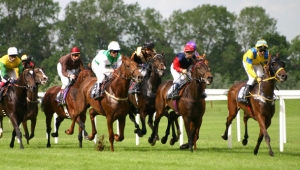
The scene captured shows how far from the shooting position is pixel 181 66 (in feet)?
52.9

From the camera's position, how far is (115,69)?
51.2 feet

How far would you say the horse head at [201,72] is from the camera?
14602 millimetres


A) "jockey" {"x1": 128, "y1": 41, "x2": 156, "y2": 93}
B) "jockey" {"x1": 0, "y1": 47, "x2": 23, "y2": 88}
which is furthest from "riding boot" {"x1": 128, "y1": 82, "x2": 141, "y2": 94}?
"jockey" {"x1": 0, "y1": 47, "x2": 23, "y2": 88}

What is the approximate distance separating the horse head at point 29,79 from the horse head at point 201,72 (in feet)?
11.9

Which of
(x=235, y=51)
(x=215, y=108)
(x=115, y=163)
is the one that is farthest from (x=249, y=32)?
(x=115, y=163)

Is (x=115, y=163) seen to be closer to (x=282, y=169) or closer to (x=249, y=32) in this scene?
(x=282, y=169)

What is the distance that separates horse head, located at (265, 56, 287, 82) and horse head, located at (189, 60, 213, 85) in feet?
3.65

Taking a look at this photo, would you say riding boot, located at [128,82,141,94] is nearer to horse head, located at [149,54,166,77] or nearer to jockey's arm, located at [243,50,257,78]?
horse head, located at [149,54,166,77]

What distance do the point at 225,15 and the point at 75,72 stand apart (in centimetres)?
6910

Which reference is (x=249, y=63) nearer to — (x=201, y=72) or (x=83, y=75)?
(x=201, y=72)

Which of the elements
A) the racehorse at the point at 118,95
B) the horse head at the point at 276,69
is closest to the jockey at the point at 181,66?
the racehorse at the point at 118,95

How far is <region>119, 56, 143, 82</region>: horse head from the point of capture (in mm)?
14711

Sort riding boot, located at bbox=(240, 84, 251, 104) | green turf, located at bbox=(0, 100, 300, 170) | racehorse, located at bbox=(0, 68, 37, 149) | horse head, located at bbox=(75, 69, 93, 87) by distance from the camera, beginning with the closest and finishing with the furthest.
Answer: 1. green turf, located at bbox=(0, 100, 300, 170)
2. riding boot, located at bbox=(240, 84, 251, 104)
3. racehorse, located at bbox=(0, 68, 37, 149)
4. horse head, located at bbox=(75, 69, 93, 87)

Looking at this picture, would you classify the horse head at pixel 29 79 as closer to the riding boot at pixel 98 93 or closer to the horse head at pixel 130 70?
the riding boot at pixel 98 93
